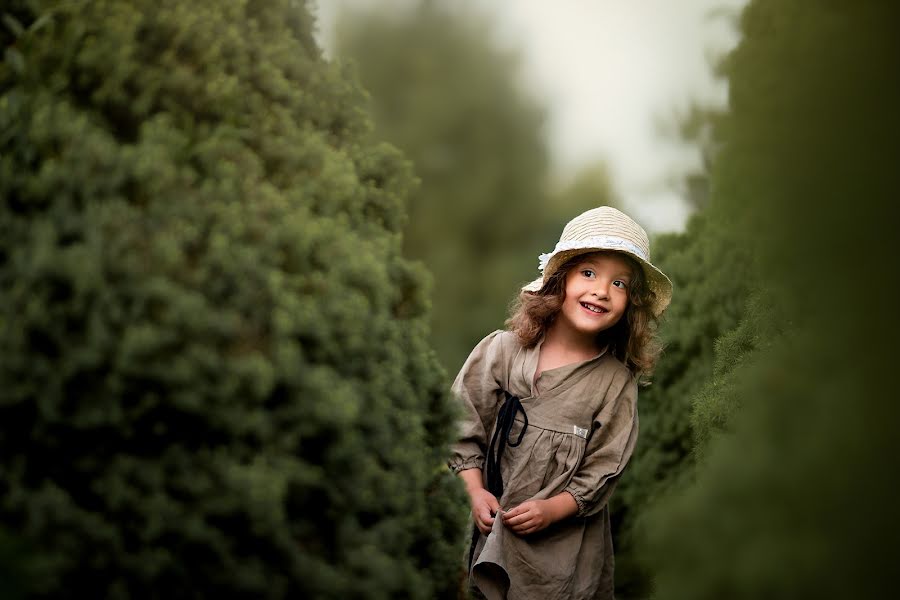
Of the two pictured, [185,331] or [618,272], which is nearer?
[185,331]

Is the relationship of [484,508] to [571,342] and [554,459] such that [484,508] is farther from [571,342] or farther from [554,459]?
[571,342]

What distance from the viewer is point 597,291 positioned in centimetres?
351

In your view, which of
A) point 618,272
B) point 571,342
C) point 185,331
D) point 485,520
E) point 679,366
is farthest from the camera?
point 679,366

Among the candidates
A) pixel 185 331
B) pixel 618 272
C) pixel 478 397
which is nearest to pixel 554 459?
pixel 478 397

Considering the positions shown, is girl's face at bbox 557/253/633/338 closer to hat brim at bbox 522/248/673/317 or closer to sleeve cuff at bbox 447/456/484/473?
hat brim at bbox 522/248/673/317

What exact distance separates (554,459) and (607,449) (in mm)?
238

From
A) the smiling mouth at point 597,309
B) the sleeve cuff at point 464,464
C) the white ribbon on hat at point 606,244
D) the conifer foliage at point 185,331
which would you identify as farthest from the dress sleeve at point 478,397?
the conifer foliage at point 185,331

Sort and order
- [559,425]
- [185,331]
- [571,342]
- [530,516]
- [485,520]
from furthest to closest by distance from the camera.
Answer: [571,342] < [559,425] < [485,520] < [530,516] < [185,331]

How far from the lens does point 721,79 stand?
4.58m

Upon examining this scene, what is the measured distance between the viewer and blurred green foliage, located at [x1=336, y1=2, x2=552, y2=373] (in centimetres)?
323

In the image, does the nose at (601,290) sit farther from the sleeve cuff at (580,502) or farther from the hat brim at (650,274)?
the sleeve cuff at (580,502)

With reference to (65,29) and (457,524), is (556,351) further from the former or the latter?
(65,29)

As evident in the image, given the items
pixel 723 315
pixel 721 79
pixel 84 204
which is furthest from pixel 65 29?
pixel 721 79

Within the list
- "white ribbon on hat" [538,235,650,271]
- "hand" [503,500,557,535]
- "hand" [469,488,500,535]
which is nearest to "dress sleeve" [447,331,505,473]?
"hand" [469,488,500,535]
